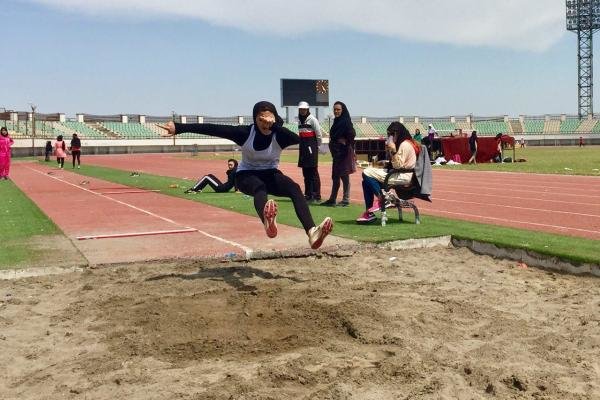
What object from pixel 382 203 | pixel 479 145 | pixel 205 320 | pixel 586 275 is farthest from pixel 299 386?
pixel 479 145

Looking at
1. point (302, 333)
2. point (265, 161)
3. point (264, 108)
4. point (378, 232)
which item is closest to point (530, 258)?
point (378, 232)

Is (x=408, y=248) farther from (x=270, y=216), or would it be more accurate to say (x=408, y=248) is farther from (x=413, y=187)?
(x=270, y=216)

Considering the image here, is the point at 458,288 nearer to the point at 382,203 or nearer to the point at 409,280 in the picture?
the point at 409,280

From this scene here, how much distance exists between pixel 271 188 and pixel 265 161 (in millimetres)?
278

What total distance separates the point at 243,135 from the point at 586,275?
359cm

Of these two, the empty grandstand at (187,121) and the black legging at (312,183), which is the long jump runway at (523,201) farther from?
the empty grandstand at (187,121)

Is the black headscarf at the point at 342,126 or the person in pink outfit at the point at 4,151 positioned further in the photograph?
the person in pink outfit at the point at 4,151

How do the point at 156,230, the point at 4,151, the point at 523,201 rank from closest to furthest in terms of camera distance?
the point at 156,230, the point at 523,201, the point at 4,151

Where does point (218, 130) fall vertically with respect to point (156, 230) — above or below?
above

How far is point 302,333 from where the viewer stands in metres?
4.20

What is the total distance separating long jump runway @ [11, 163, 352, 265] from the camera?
7.29 metres

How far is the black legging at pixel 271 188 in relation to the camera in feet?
19.6

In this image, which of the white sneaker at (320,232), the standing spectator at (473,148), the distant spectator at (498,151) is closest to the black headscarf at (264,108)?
the white sneaker at (320,232)

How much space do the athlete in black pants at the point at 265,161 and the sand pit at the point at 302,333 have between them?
0.55 m
